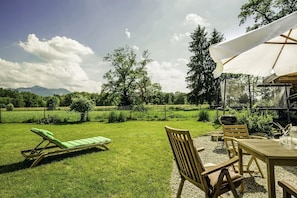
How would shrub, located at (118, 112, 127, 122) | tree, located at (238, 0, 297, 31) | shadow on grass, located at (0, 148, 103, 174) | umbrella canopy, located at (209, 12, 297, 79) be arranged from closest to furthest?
umbrella canopy, located at (209, 12, 297, 79) → shadow on grass, located at (0, 148, 103, 174) → tree, located at (238, 0, 297, 31) → shrub, located at (118, 112, 127, 122)

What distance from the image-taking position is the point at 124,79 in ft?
80.8

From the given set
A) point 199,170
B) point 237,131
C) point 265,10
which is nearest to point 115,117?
point 237,131

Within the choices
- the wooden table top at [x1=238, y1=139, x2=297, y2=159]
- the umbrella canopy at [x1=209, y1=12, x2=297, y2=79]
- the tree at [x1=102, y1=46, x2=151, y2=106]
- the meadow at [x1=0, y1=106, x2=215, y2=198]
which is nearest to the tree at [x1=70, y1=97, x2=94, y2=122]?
the meadow at [x1=0, y1=106, x2=215, y2=198]

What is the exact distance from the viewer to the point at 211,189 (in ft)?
7.02

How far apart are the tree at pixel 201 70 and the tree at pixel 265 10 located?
45.7 ft

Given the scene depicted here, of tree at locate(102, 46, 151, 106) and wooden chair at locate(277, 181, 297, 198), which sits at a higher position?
tree at locate(102, 46, 151, 106)

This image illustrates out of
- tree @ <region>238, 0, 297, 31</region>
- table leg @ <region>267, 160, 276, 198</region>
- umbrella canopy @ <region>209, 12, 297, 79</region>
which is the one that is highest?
tree @ <region>238, 0, 297, 31</region>

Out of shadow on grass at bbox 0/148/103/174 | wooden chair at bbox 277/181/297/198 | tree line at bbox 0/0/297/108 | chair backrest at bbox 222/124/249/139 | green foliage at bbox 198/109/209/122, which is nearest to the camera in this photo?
wooden chair at bbox 277/181/297/198

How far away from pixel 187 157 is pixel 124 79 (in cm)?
2288

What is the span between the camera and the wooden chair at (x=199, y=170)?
A: 2.08 meters

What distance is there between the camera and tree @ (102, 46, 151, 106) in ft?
80.3

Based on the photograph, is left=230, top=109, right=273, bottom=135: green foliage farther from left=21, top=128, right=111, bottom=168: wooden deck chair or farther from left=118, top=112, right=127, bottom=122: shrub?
left=118, top=112, right=127, bottom=122: shrub

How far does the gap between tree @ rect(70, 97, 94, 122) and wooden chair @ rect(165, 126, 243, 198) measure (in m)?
13.0

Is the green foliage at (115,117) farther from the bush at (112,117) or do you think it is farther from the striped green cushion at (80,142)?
the striped green cushion at (80,142)
